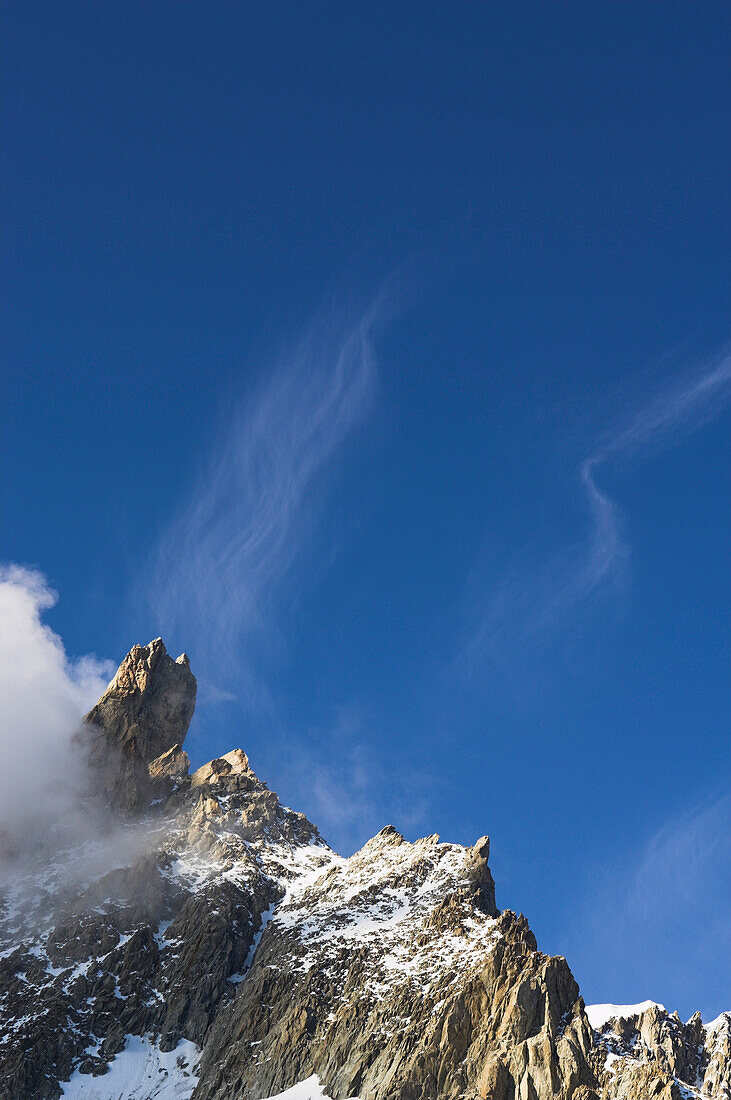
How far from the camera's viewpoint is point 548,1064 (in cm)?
14238

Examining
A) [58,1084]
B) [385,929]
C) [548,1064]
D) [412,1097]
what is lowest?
[58,1084]

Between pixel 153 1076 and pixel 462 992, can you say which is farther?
pixel 153 1076

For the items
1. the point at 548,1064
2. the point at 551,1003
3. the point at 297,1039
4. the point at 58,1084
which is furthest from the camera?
the point at 58,1084

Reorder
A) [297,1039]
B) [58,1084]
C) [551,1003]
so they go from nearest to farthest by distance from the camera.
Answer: [551,1003] < [297,1039] < [58,1084]

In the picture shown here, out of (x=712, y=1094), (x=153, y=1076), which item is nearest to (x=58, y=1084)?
(x=153, y=1076)

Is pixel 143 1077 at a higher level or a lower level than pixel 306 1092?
lower

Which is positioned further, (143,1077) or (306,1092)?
(143,1077)

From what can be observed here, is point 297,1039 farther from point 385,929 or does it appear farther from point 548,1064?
point 548,1064

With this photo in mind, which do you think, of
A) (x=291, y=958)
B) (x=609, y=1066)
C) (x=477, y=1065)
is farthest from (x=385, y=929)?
(x=609, y=1066)

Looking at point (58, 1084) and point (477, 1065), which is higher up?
point (477, 1065)

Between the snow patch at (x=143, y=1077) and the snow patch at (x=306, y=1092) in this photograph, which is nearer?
the snow patch at (x=306, y=1092)

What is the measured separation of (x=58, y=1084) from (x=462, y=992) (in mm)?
84243

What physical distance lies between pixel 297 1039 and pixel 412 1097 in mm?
33797

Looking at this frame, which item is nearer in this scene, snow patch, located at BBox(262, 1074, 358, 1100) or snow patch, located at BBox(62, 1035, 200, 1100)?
snow patch, located at BBox(262, 1074, 358, 1100)
